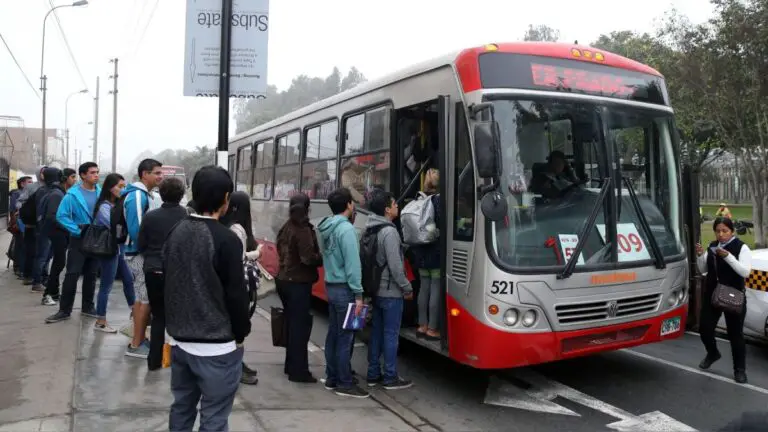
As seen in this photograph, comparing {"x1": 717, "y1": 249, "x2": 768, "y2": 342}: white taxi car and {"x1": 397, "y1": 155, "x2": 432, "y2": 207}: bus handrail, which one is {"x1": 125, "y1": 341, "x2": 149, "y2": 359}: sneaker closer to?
{"x1": 397, "y1": 155, "x2": 432, "y2": 207}: bus handrail

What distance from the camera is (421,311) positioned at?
6.25 meters

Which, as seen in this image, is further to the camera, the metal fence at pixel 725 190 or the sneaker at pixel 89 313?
the metal fence at pixel 725 190

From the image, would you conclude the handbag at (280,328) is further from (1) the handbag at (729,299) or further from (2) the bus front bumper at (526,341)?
(1) the handbag at (729,299)

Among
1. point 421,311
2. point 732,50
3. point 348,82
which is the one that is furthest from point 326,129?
point 348,82

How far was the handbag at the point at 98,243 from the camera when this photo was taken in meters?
6.90

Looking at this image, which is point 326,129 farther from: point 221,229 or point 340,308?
point 221,229

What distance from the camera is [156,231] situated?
558 cm

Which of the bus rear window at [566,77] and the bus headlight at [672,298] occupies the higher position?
the bus rear window at [566,77]

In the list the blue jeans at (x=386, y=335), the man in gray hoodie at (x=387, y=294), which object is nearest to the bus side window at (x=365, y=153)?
the man in gray hoodie at (x=387, y=294)

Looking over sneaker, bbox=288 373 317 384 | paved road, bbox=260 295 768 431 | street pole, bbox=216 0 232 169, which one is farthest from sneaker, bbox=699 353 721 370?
street pole, bbox=216 0 232 169

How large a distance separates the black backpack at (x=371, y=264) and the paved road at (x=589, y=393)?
102cm

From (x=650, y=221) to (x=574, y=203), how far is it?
879 millimetres

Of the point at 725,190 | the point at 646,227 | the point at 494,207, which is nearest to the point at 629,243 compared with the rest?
the point at 646,227

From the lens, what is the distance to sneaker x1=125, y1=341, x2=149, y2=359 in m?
6.29
